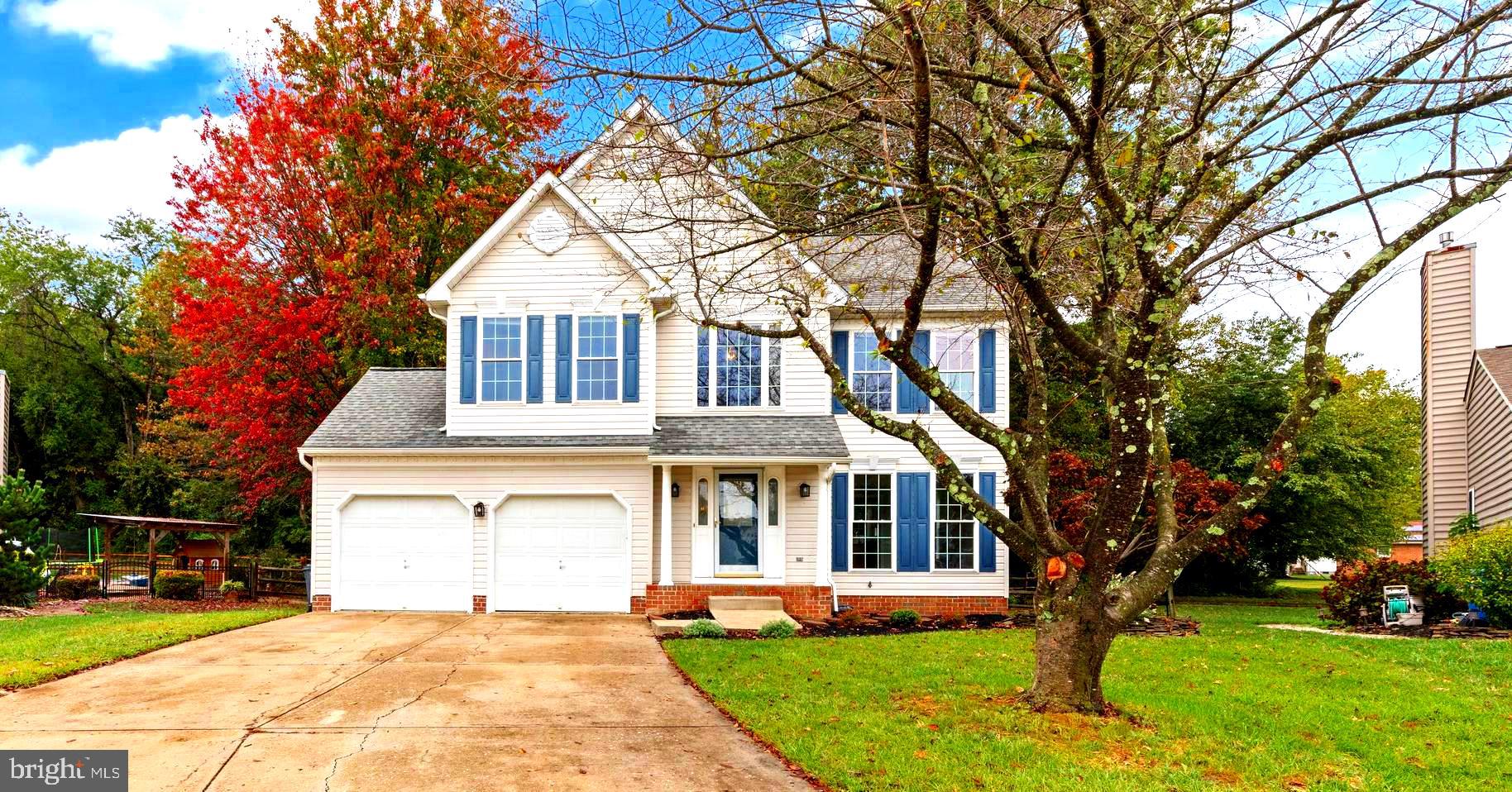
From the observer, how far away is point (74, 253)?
34.5m

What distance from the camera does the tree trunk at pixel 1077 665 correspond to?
709 centimetres

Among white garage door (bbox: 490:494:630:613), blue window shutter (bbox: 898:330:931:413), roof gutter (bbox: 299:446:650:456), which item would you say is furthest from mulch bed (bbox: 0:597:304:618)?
blue window shutter (bbox: 898:330:931:413)

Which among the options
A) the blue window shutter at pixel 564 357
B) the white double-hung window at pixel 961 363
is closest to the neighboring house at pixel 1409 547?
the white double-hung window at pixel 961 363

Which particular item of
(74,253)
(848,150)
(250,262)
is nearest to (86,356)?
(74,253)

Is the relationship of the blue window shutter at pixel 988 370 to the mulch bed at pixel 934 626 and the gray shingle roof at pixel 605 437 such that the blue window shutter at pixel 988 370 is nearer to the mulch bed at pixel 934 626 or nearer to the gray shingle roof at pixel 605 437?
the gray shingle roof at pixel 605 437

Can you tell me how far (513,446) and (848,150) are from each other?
902cm

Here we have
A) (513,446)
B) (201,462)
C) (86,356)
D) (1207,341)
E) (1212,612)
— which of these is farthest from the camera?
(86,356)

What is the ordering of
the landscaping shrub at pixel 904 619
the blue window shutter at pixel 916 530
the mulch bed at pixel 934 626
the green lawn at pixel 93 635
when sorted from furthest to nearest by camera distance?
the blue window shutter at pixel 916 530 → the landscaping shrub at pixel 904 619 → the mulch bed at pixel 934 626 → the green lawn at pixel 93 635

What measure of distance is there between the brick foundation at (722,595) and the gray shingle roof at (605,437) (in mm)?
2245

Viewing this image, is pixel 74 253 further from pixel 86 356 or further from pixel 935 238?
pixel 935 238

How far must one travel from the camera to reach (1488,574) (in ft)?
39.4

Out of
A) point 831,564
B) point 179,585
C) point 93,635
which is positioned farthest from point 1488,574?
point 179,585

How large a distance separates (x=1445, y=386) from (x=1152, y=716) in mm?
14144

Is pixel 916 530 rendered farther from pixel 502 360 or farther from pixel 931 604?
pixel 502 360
